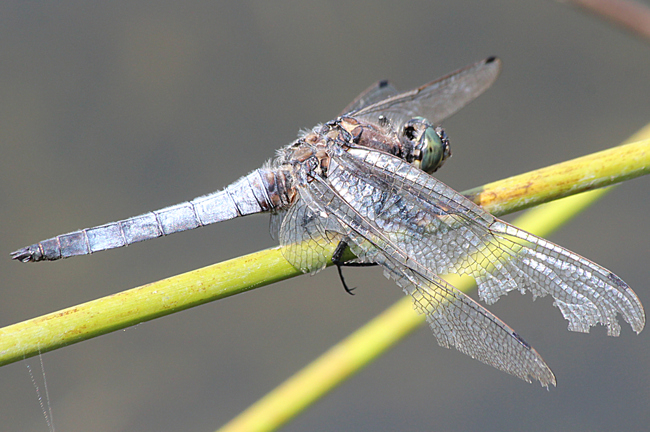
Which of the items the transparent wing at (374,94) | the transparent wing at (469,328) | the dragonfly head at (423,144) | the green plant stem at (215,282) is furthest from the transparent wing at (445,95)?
the transparent wing at (469,328)

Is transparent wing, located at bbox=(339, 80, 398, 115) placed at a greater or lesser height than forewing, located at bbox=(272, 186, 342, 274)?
greater

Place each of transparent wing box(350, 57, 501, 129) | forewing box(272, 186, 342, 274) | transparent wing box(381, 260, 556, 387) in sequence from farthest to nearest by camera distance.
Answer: transparent wing box(350, 57, 501, 129) → forewing box(272, 186, 342, 274) → transparent wing box(381, 260, 556, 387)

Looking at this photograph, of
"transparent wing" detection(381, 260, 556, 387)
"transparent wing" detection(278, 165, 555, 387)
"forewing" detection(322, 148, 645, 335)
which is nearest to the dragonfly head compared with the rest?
"forewing" detection(322, 148, 645, 335)

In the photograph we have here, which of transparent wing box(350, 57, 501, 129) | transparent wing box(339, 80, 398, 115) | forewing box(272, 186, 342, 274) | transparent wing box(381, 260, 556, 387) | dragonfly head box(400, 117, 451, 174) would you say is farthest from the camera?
transparent wing box(339, 80, 398, 115)

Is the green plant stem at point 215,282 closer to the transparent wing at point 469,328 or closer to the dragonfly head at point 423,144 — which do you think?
the transparent wing at point 469,328

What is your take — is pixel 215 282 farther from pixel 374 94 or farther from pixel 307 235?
pixel 374 94

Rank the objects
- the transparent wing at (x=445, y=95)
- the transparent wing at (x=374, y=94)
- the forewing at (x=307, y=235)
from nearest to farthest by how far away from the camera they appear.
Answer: the forewing at (x=307, y=235) → the transparent wing at (x=445, y=95) → the transparent wing at (x=374, y=94)

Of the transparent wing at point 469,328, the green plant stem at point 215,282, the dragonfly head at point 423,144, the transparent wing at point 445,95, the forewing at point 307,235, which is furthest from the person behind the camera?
the transparent wing at point 445,95

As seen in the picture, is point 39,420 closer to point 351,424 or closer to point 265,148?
point 351,424

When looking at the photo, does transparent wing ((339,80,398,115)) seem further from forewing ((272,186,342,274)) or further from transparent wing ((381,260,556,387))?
transparent wing ((381,260,556,387))
